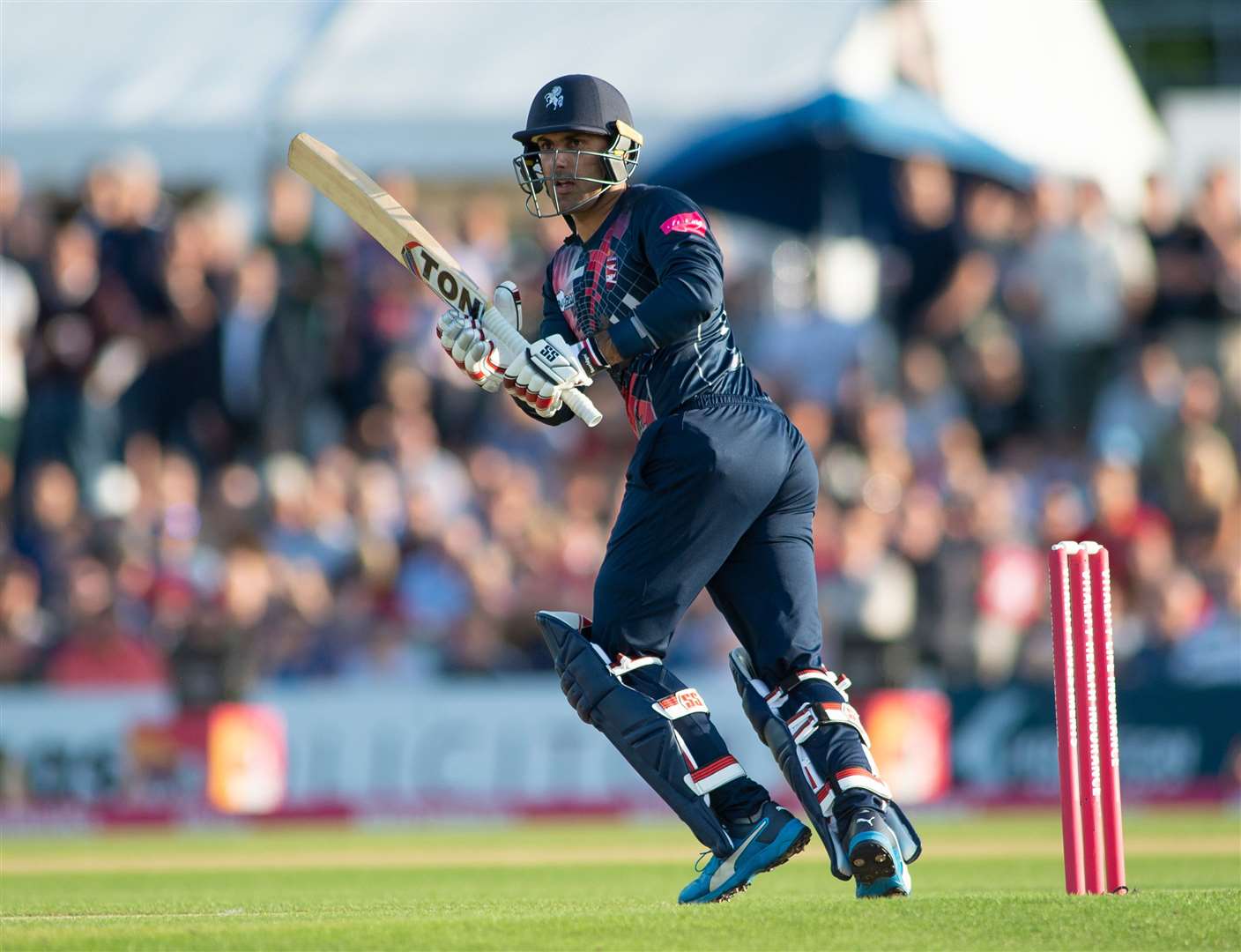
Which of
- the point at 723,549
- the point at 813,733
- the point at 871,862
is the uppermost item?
the point at 723,549

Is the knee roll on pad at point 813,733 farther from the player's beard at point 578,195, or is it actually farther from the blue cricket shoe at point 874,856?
the player's beard at point 578,195

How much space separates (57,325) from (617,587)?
30.1 feet

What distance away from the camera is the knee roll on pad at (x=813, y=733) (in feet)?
18.4

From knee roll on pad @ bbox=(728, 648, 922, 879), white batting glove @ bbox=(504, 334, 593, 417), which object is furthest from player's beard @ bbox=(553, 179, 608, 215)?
knee roll on pad @ bbox=(728, 648, 922, 879)

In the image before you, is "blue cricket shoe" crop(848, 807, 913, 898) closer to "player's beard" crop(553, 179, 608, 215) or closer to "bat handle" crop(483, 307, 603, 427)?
"bat handle" crop(483, 307, 603, 427)

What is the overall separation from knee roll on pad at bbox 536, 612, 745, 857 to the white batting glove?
2.31 feet

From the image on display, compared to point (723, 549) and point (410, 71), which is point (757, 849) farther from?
point (410, 71)

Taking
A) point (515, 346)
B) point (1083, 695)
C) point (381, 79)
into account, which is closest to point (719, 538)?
point (515, 346)

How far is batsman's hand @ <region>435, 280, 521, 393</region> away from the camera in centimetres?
565

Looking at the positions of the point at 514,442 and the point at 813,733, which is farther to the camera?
the point at 514,442

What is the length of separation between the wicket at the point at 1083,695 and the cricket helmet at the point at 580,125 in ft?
5.44

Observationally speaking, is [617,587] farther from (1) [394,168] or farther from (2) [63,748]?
(1) [394,168]

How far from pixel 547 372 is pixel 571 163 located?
26.3 inches

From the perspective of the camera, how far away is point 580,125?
5770 mm
